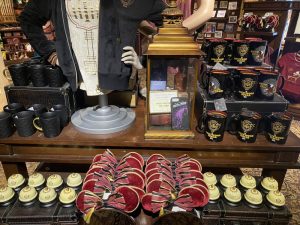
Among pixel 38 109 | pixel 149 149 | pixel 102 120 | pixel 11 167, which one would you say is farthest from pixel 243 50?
pixel 11 167

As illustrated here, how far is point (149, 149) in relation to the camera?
1.18 meters

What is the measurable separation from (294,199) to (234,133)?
880 mm

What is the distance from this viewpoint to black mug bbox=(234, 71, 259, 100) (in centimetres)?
114

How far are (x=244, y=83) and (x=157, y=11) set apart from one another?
0.52 meters

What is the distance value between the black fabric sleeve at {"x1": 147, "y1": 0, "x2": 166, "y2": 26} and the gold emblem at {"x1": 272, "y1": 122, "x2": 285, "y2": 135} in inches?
26.8

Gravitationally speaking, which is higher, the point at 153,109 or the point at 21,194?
the point at 153,109

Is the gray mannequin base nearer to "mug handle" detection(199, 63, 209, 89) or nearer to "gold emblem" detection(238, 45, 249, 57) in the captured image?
"mug handle" detection(199, 63, 209, 89)

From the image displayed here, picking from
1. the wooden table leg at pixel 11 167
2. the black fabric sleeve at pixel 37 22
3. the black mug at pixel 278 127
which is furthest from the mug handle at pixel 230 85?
the wooden table leg at pixel 11 167

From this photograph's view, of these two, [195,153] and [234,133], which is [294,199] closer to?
[234,133]

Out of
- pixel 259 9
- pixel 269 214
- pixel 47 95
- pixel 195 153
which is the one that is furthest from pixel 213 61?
A: pixel 259 9

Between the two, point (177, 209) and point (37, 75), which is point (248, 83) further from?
point (37, 75)

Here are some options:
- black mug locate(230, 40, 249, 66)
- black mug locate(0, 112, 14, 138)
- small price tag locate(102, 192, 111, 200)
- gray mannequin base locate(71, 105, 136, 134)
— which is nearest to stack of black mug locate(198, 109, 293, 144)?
black mug locate(230, 40, 249, 66)

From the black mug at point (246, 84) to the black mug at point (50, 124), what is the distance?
0.87m

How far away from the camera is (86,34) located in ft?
3.46
